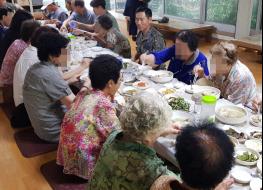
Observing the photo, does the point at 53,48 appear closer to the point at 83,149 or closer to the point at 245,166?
the point at 83,149

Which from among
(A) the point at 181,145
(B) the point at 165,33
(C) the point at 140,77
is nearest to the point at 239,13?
(B) the point at 165,33

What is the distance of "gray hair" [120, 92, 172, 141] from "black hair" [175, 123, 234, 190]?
274mm

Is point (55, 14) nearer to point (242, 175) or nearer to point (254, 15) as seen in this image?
point (254, 15)

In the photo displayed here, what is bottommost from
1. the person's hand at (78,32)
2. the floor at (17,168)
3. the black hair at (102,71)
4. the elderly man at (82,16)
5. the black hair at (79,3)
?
the floor at (17,168)

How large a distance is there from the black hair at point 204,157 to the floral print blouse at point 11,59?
9.25 feet

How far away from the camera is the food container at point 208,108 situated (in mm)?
1894

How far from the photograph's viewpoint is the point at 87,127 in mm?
2020

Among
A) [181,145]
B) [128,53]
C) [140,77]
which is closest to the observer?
[181,145]

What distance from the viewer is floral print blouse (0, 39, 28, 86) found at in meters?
3.47

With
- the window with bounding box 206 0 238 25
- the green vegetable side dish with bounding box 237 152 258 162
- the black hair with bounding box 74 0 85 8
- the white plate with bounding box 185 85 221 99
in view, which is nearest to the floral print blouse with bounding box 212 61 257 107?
the white plate with bounding box 185 85 221 99

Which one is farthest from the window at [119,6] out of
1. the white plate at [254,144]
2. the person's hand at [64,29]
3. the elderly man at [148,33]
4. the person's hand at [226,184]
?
the person's hand at [226,184]

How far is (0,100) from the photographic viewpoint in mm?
4113

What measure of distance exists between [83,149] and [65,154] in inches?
8.2

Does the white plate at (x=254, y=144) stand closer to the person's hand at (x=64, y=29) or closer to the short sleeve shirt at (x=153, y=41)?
the short sleeve shirt at (x=153, y=41)
